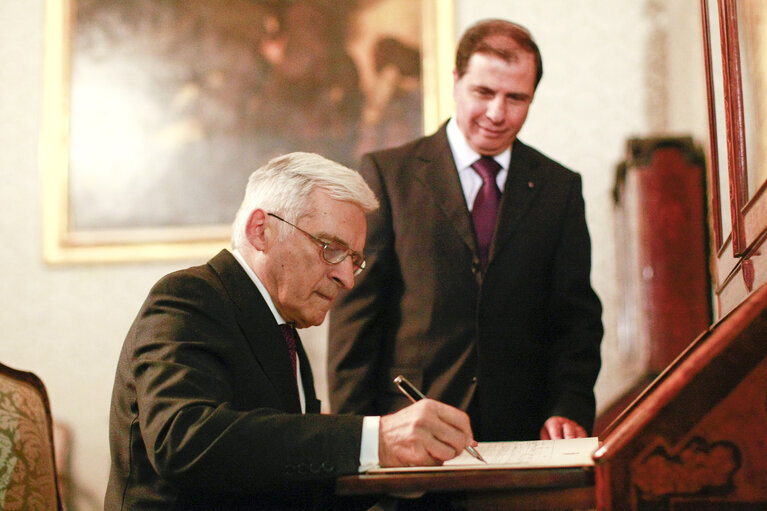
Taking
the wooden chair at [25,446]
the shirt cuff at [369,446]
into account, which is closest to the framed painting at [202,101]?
the wooden chair at [25,446]

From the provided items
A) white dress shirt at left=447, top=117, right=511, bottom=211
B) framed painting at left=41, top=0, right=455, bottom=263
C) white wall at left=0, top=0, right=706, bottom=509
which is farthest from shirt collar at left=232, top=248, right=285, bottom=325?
framed painting at left=41, top=0, right=455, bottom=263

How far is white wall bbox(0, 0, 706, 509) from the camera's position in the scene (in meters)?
4.28

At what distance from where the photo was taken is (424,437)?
1370 mm

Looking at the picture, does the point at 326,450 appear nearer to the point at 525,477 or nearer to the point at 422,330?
the point at 525,477

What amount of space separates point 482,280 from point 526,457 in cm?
111

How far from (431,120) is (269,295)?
Result: 9.34 ft

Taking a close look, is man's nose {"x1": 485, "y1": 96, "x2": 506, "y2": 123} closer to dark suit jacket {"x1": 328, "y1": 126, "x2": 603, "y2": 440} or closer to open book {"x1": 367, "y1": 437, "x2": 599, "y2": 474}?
dark suit jacket {"x1": 328, "y1": 126, "x2": 603, "y2": 440}

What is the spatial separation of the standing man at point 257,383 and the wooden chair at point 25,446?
0.61 feet

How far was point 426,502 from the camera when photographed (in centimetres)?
221

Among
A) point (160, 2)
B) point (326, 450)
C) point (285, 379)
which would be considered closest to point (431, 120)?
point (160, 2)

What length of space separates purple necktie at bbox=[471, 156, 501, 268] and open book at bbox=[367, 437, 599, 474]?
95 centimetres

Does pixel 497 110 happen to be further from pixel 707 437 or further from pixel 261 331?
pixel 707 437

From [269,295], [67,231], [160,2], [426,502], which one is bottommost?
[426,502]

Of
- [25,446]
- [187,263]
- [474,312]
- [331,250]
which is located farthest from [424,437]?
[187,263]
